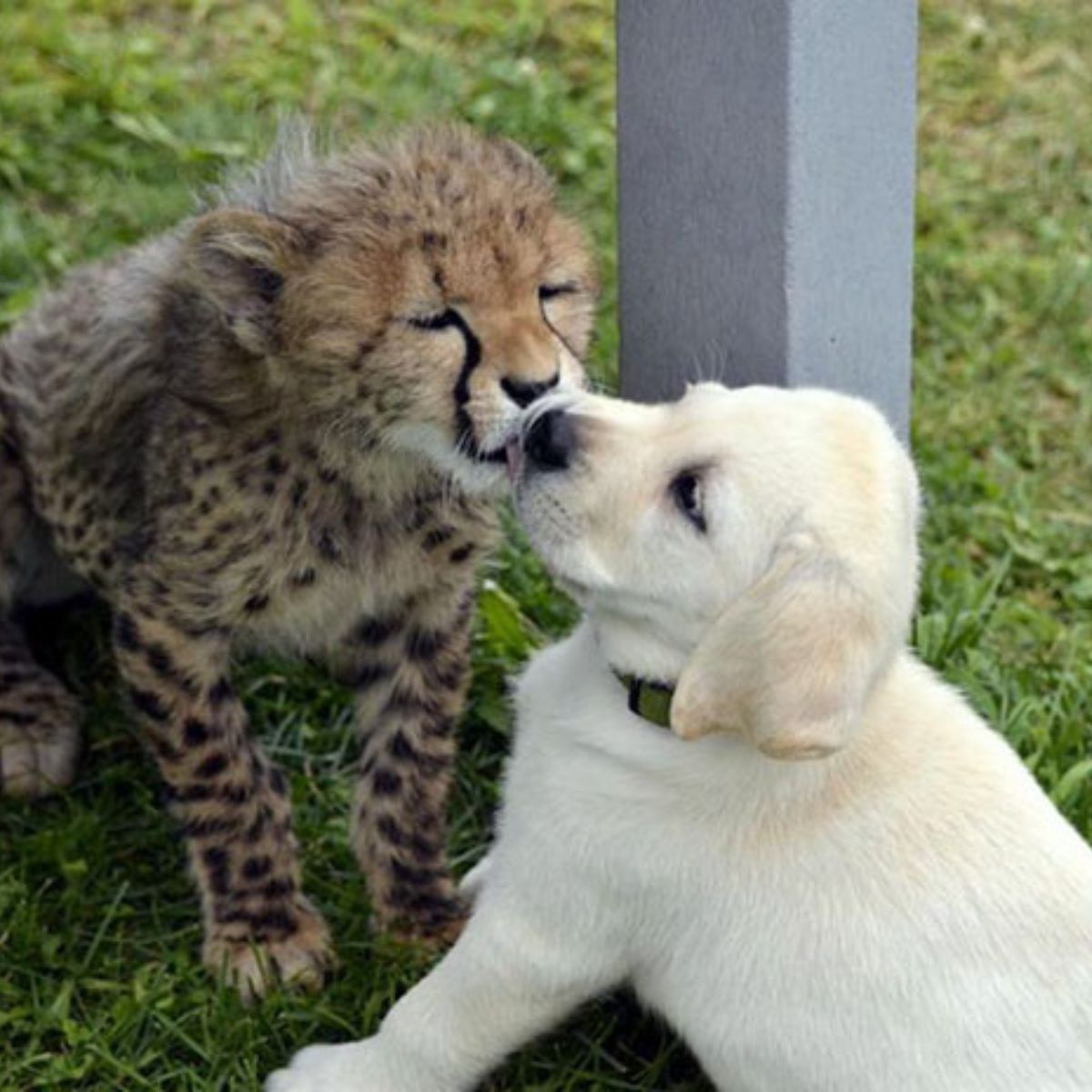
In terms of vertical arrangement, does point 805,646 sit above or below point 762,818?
above

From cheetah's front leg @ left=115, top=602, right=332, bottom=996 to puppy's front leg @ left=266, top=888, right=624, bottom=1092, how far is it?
40cm

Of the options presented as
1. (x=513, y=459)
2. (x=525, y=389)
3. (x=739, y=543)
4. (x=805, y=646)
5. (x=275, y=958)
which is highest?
(x=525, y=389)

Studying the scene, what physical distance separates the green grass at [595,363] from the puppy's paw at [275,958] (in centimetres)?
4

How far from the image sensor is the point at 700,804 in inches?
139

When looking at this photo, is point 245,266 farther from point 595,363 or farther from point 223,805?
point 595,363

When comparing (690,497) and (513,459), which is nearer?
(690,497)

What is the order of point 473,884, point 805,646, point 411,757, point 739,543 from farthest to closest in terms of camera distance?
point 473,884 → point 411,757 → point 739,543 → point 805,646

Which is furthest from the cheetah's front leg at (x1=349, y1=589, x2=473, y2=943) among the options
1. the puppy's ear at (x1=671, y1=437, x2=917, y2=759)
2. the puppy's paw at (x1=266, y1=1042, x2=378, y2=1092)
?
the puppy's ear at (x1=671, y1=437, x2=917, y2=759)

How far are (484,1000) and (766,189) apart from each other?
1353 mm

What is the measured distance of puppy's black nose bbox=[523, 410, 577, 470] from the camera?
348cm

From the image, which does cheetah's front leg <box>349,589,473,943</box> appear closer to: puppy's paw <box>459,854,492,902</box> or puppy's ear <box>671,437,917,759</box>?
puppy's paw <box>459,854,492,902</box>

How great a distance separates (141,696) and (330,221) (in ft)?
2.90

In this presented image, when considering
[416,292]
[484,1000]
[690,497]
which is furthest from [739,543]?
[484,1000]

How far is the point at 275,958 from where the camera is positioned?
4137 mm
